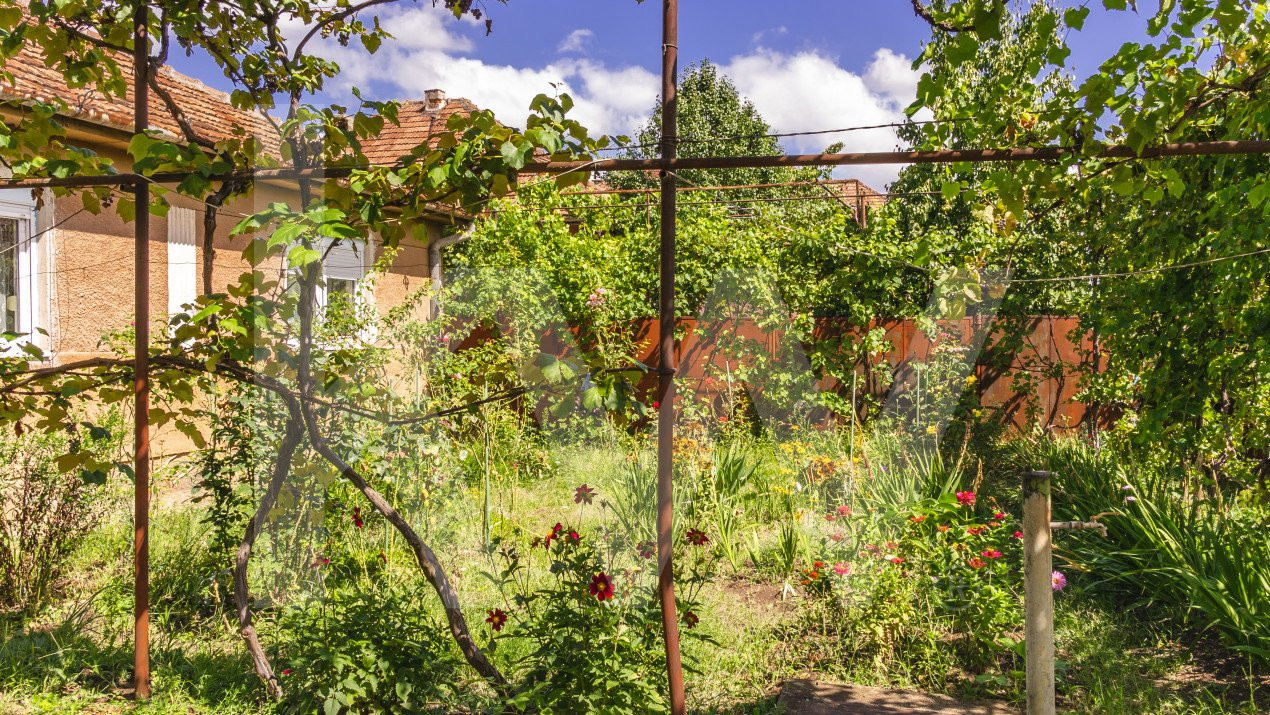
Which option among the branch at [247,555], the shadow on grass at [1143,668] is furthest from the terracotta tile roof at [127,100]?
the shadow on grass at [1143,668]

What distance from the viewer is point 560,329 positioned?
704 cm

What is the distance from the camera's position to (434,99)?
32.9 feet

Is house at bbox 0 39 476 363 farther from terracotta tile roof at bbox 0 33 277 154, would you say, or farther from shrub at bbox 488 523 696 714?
shrub at bbox 488 523 696 714

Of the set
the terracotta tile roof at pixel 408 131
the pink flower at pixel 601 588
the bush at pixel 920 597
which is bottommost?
the bush at pixel 920 597

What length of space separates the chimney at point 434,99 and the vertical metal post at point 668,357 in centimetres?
853

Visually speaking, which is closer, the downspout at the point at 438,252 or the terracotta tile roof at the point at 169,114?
the terracotta tile roof at the point at 169,114

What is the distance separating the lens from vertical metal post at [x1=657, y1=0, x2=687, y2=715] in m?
2.12

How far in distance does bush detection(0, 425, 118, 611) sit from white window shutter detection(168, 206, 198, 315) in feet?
6.30

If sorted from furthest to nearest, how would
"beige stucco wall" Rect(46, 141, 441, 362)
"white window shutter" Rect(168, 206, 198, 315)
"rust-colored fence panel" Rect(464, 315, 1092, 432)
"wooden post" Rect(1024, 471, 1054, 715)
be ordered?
1. "rust-colored fence panel" Rect(464, 315, 1092, 432)
2. "white window shutter" Rect(168, 206, 198, 315)
3. "beige stucco wall" Rect(46, 141, 441, 362)
4. "wooden post" Rect(1024, 471, 1054, 715)

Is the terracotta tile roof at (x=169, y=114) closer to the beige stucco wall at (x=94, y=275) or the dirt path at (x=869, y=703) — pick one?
the beige stucco wall at (x=94, y=275)

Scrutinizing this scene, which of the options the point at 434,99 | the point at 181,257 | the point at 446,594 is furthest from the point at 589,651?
Answer: the point at 434,99

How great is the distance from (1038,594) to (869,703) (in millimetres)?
881

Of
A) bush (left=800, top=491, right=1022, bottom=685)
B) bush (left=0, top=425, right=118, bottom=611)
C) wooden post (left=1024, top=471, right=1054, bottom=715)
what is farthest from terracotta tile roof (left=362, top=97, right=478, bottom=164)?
wooden post (left=1024, top=471, right=1054, bottom=715)

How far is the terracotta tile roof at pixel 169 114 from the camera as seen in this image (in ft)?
14.1
